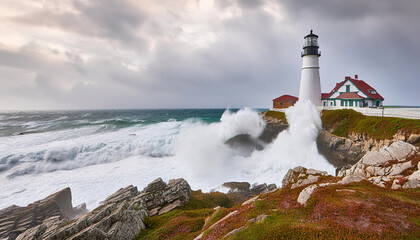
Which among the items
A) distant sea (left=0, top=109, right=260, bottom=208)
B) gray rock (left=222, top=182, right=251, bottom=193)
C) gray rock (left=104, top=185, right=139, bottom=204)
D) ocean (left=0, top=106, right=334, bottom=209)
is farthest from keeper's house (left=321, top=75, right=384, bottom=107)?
gray rock (left=104, top=185, right=139, bottom=204)

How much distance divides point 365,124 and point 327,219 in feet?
67.8

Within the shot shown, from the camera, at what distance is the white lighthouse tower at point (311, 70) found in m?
31.4

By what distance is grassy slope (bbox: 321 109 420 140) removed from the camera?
1671 centimetres

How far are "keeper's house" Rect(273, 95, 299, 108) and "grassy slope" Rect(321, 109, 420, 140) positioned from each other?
11.5 metres

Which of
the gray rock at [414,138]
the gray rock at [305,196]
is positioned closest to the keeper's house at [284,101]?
the gray rock at [414,138]

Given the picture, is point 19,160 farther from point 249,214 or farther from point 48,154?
point 249,214

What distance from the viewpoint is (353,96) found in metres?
31.7

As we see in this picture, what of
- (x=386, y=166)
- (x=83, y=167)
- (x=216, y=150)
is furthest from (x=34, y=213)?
(x=386, y=166)

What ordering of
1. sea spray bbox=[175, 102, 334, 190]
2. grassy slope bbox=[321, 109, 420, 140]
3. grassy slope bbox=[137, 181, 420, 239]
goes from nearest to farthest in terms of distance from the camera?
grassy slope bbox=[137, 181, 420, 239]
grassy slope bbox=[321, 109, 420, 140]
sea spray bbox=[175, 102, 334, 190]

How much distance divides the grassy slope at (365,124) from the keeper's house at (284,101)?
11.5 metres

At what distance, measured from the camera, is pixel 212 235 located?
6.68 meters

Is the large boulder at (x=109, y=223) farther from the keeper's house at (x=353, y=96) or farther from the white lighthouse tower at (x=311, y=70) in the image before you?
the keeper's house at (x=353, y=96)

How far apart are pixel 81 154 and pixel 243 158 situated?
2543 centimetres

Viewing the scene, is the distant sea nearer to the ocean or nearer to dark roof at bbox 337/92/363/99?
the ocean
